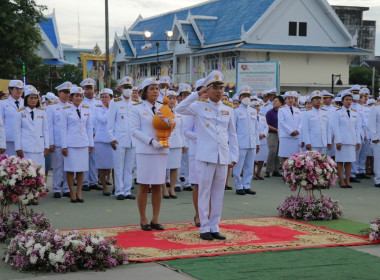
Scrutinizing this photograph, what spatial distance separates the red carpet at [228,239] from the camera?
301 inches

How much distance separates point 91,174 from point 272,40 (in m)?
36.3

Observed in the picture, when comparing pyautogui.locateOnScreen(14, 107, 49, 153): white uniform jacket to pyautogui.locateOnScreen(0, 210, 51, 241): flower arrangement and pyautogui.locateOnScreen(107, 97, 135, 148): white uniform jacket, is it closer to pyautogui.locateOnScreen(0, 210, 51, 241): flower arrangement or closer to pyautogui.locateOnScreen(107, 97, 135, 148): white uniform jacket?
pyautogui.locateOnScreen(107, 97, 135, 148): white uniform jacket

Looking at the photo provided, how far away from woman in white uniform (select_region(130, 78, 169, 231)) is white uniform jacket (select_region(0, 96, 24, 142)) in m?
4.09

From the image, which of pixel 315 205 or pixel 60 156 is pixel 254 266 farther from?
pixel 60 156

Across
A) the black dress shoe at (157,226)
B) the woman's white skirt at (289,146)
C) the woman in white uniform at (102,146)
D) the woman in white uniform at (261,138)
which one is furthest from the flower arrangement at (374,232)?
the woman in white uniform at (261,138)

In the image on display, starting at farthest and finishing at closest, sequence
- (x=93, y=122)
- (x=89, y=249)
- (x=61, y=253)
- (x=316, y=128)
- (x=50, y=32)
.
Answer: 1. (x=50, y=32)
2. (x=316, y=128)
3. (x=93, y=122)
4. (x=89, y=249)
5. (x=61, y=253)

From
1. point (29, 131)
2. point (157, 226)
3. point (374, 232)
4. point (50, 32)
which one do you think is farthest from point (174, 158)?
point (50, 32)

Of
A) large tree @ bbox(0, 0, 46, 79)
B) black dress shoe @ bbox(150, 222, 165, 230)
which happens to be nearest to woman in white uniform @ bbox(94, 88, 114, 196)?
black dress shoe @ bbox(150, 222, 165, 230)

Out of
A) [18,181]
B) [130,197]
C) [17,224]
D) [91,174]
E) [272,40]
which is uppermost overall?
[272,40]

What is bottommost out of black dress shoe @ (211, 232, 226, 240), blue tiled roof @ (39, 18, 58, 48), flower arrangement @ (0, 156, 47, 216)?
black dress shoe @ (211, 232, 226, 240)

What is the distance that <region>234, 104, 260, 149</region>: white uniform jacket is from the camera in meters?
13.7

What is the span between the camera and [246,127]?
1384 cm

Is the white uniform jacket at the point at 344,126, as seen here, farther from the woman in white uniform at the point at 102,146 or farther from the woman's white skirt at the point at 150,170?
the woman's white skirt at the point at 150,170

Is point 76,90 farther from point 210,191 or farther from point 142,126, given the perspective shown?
point 210,191
